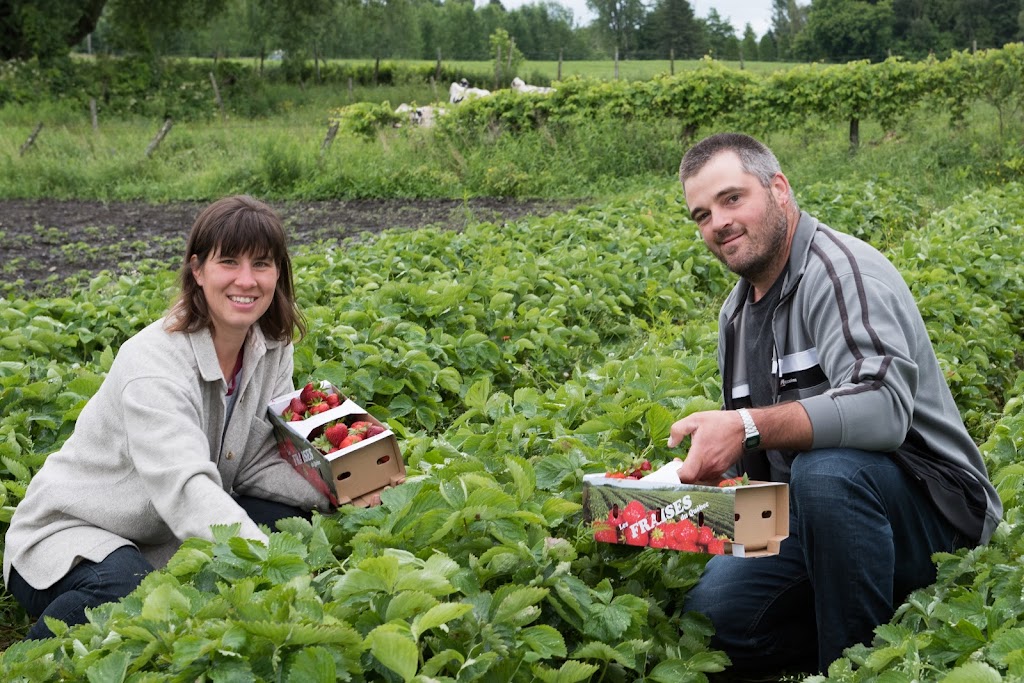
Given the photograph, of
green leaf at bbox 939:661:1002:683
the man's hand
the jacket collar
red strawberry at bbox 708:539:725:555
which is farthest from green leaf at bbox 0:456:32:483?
green leaf at bbox 939:661:1002:683

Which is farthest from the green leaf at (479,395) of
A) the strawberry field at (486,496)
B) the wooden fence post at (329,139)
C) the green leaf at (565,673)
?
the wooden fence post at (329,139)

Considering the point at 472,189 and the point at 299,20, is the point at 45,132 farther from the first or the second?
the point at 299,20

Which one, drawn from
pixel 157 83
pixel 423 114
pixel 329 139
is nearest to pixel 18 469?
pixel 329 139

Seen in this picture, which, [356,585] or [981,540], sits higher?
[356,585]

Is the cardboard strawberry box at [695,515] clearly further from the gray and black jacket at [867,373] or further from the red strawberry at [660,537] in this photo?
the gray and black jacket at [867,373]

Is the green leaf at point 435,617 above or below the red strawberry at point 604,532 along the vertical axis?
above

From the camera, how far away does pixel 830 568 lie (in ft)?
8.29

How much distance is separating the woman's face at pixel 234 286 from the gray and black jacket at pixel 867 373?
4.67 feet

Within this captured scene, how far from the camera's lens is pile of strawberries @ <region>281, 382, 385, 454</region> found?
2.88 metres

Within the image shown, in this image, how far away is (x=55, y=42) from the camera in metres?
29.2

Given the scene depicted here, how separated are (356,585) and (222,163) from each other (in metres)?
15.6

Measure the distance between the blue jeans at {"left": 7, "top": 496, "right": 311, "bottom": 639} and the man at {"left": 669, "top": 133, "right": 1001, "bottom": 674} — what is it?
150cm

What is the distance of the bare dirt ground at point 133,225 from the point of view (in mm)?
9570

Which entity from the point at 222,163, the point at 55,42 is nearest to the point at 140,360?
the point at 222,163
